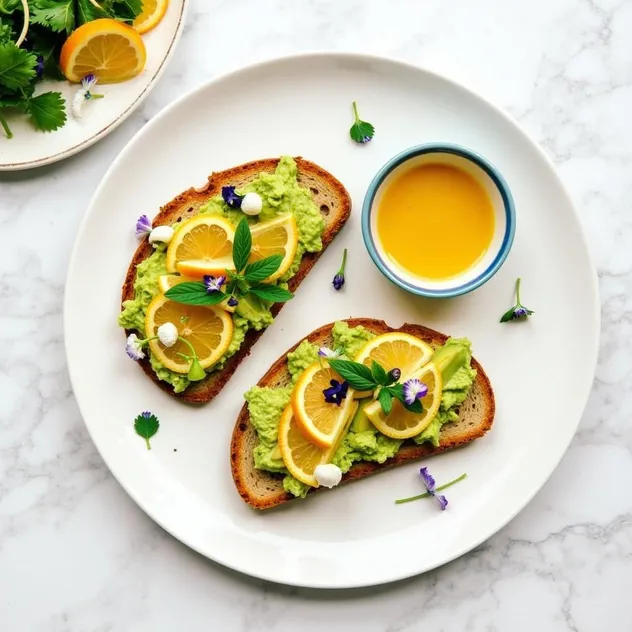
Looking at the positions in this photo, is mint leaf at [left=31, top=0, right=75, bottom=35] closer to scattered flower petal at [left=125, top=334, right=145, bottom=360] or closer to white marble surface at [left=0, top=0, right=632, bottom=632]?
white marble surface at [left=0, top=0, right=632, bottom=632]

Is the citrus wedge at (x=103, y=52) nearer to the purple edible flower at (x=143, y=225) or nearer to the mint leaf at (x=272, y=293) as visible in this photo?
the purple edible flower at (x=143, y=225)

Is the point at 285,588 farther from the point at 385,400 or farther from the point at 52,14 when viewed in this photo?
the point at 52,14

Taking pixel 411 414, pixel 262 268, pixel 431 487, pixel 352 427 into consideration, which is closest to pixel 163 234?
pixel 262 268

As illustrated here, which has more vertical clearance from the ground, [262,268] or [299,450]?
[262,268]

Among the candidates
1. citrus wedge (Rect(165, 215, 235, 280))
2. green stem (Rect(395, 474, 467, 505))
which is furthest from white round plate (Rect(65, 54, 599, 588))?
citrus wedge (Rect(165, 215, 235, 280))

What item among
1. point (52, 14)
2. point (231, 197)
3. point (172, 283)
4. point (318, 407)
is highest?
point (52, 14)

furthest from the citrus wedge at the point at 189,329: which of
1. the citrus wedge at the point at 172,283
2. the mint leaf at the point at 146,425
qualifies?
the mint leaf at the point at 146,425
